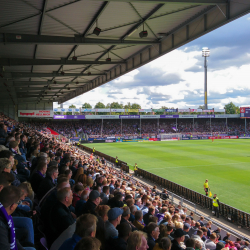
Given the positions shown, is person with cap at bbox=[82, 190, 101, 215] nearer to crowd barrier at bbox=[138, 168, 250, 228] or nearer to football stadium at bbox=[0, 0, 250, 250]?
football stadium at bbox=[0, 0, 250, 250]

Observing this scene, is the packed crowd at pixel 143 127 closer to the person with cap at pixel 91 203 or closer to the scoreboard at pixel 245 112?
the scoreboard at pixel 245 112

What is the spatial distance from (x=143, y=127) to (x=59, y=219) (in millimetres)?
66571

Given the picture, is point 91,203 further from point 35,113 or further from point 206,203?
point 35,113

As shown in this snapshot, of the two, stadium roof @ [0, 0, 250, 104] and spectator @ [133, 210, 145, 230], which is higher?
stadium roof @ [0, 0, 250, 104]

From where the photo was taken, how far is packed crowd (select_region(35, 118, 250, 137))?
6184 centimetres

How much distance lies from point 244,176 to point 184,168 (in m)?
5.48

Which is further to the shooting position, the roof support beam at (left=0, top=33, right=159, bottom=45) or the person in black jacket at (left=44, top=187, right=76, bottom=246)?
the roof support beam at (left=0, top=33, right=159, bottom=45)

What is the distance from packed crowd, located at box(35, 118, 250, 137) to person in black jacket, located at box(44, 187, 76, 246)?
55.0 meters

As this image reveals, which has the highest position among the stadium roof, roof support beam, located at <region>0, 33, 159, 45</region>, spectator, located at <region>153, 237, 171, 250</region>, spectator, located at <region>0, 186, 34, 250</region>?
the stadium roof

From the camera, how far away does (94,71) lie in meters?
18.6

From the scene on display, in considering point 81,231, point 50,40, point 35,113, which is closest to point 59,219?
point 81,231

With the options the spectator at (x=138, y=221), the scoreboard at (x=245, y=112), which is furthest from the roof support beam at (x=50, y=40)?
the scoreboard at (x=245, y=112)

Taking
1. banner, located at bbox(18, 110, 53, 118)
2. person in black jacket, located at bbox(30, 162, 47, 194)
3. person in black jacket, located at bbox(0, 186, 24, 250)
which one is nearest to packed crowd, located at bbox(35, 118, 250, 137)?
banner, located at bbox(18, 110, 53, 118)

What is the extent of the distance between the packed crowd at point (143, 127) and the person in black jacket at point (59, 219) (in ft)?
180
